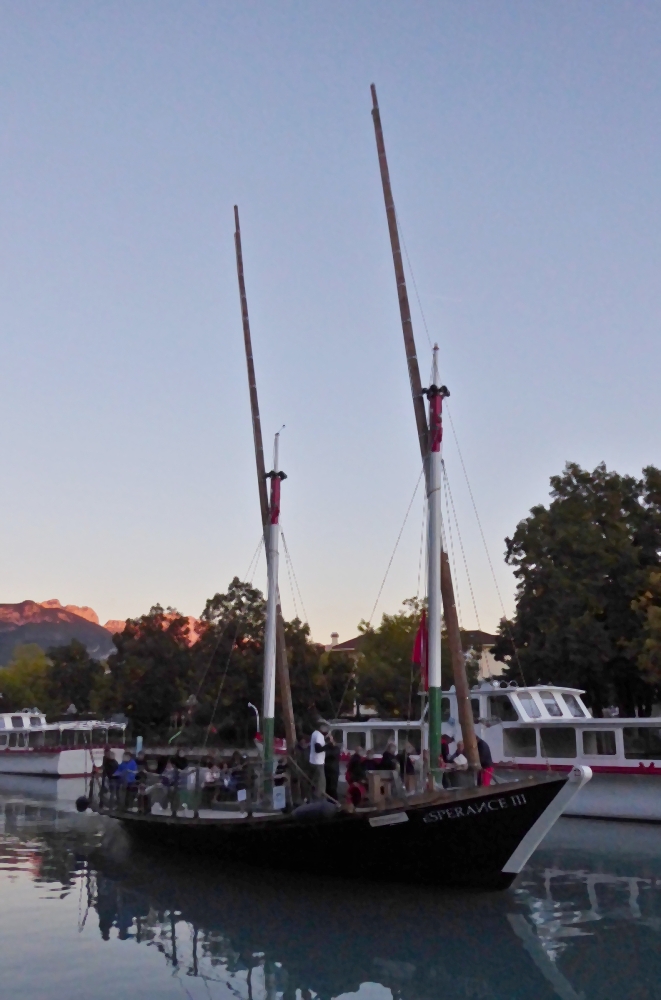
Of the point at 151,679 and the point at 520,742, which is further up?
the point at 151,679

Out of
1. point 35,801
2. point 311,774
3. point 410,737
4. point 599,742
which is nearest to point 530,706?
point 599,742

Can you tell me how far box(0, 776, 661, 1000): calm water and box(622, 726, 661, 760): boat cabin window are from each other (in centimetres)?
776

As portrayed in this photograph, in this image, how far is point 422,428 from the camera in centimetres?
1947

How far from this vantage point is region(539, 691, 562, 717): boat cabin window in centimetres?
3234

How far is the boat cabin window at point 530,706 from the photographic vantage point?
3153 centimetres

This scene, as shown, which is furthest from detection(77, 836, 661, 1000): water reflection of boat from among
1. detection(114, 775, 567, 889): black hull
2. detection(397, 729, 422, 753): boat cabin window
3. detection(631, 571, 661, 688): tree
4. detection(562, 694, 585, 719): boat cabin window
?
detection(631, 571, 661, 688): tree

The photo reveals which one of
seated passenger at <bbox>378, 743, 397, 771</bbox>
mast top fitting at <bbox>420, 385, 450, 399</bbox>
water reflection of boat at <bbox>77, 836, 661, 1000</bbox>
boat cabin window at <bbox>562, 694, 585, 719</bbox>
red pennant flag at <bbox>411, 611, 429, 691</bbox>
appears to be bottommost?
water reflection of boat at <bbox>77, 836, 661, 1000</bbox>

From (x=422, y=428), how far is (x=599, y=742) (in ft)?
51.0

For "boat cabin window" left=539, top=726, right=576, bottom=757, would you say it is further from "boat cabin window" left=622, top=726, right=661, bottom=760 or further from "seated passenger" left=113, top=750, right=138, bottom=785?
"seated passenger" left=113, top=750, right=138, bottom=785

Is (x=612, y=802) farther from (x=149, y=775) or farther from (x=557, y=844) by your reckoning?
(x=149, y=775)

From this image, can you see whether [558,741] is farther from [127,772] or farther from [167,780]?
[127,772]

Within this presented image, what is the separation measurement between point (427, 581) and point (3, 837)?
56.4 ft

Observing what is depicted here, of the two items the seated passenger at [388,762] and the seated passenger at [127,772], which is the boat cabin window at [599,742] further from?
the seated passenger at [127,772]

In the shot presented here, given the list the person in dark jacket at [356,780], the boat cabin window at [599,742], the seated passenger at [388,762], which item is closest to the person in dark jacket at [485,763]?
the seated passenger at [388,762]
